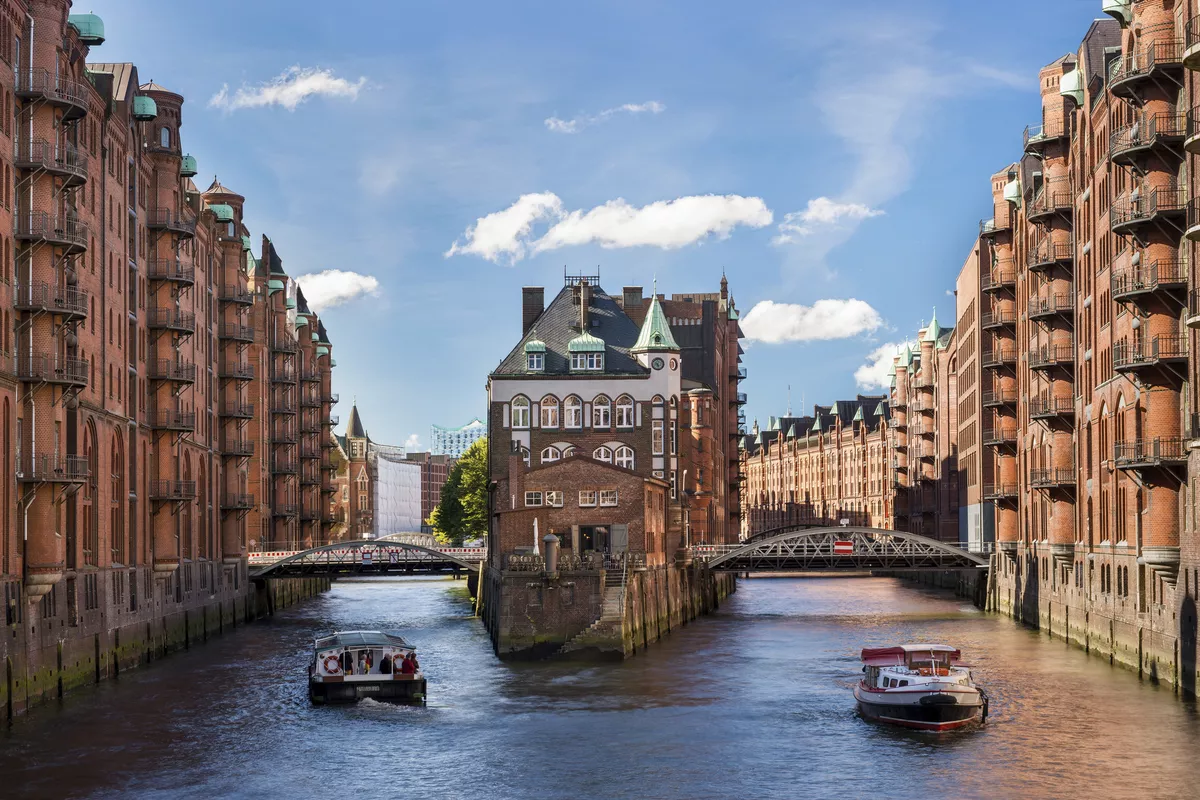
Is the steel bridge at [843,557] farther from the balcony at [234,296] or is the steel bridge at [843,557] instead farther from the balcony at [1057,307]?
the balcony at [234,296]

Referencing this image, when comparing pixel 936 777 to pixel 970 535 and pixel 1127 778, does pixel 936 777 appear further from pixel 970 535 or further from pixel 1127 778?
pixel 970 535

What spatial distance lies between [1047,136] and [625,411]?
37.4 m

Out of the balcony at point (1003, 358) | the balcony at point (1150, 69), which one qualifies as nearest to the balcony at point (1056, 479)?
the balcony at point (1003, 358)

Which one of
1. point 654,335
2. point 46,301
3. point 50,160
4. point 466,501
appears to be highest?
point 50,160

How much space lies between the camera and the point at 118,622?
7375cm

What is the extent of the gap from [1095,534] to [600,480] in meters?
25.9

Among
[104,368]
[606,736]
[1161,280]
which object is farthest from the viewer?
[104,368]

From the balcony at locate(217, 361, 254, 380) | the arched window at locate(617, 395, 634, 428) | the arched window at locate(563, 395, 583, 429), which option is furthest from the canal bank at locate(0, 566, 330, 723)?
the arched window at locate(617, 395, 634, 428)

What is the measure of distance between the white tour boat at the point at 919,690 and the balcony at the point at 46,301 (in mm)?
32155

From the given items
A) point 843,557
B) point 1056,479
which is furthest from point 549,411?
point 1056,479

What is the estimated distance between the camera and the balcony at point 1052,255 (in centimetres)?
8756

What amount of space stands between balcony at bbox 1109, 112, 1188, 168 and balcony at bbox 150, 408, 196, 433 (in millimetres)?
48664

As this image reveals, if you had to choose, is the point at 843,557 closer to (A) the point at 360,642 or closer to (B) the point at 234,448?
(B) the point at 234,448

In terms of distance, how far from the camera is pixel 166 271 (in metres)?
86.2
